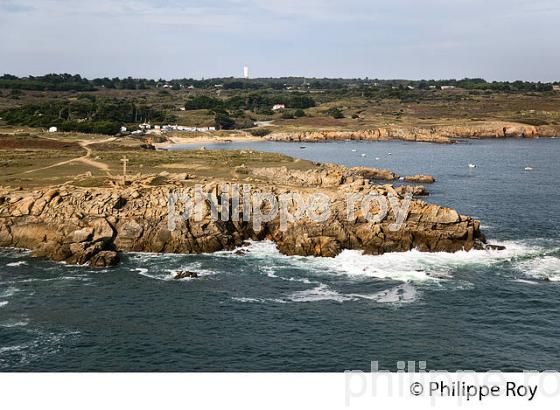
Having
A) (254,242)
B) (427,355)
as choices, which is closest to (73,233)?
(254,242)

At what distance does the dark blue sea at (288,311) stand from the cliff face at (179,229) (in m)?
1.75

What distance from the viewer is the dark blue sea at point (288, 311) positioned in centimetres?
3769

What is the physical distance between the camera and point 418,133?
192 m

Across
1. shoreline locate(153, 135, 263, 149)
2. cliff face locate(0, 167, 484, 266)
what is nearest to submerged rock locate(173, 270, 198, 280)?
cliff face locate(0, 167, 484, 266)

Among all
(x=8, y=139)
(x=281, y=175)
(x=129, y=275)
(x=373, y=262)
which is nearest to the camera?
(x=129, y=275)

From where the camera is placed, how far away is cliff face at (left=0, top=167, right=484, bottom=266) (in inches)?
2351

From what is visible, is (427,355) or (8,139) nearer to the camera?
(427,355)

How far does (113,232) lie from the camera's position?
60.6 metres

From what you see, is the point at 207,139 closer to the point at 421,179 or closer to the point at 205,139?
the point at 205,139

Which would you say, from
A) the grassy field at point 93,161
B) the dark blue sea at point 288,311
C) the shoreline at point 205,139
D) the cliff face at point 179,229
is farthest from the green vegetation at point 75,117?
the dark blue sea at point 288,311

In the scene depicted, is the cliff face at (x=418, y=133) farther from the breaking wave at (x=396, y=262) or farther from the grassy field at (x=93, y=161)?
the breaking wave at (x=396, y=262)

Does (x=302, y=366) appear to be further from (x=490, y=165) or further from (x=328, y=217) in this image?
(x=490, y=165)

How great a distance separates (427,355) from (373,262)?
19.1 m

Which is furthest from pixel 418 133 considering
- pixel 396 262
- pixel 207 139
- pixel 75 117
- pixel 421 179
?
pixel 396 262
